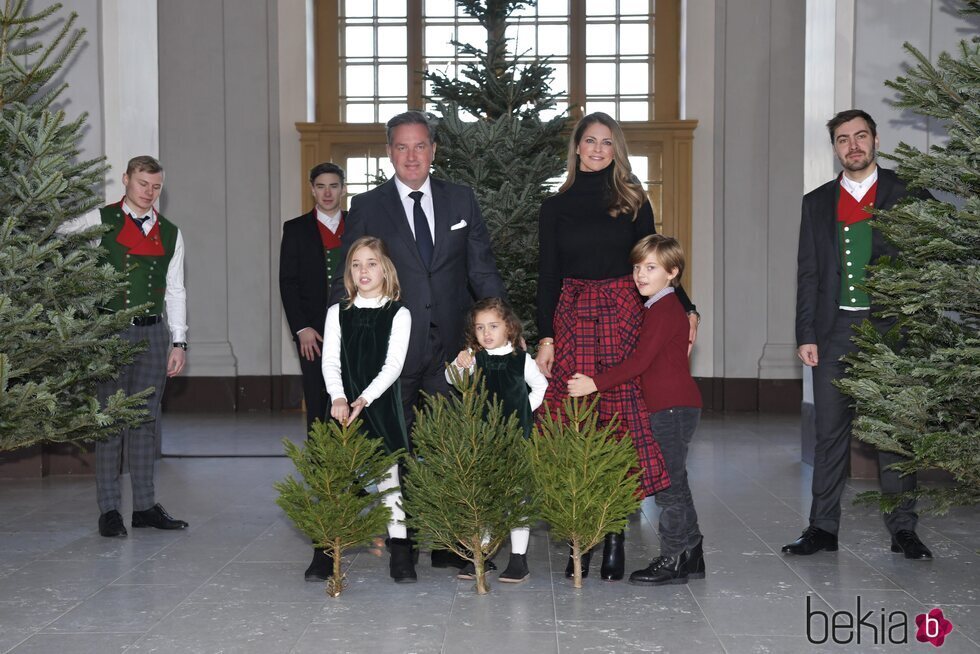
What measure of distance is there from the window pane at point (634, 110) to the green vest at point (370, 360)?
835 cm

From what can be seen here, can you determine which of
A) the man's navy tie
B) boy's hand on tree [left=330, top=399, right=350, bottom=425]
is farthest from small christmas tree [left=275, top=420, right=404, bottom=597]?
the man's navy tie

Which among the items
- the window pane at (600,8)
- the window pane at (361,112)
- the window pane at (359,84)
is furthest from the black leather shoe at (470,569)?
the window pane at (600,8)

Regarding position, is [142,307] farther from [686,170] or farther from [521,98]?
[686,170]

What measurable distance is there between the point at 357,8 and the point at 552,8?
2.19 metres

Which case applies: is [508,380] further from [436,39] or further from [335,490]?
[436,39]

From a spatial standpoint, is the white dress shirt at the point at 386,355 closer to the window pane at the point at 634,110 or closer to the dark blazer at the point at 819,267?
the dark blazer at the point at 819,267

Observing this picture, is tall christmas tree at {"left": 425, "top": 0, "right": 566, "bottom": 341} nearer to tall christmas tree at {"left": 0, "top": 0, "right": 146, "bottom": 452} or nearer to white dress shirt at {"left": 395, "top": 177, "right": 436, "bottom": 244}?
white dress shirt at {"left": 395, "top": 177, "right": 436, "bottom": 244}

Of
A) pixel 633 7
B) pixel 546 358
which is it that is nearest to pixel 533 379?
pixel 546 358

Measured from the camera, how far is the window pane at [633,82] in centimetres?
1238

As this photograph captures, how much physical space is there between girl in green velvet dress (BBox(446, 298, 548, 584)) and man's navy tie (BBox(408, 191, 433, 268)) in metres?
0.37

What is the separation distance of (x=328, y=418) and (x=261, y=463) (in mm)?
3683

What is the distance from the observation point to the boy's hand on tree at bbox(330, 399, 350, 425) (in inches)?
170

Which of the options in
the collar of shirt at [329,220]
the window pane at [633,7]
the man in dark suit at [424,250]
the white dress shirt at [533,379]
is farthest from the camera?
the window pane at [633,7]

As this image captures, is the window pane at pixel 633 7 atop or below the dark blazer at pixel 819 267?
atop
